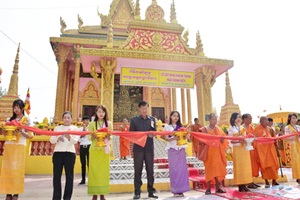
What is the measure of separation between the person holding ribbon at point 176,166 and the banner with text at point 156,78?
4488mm

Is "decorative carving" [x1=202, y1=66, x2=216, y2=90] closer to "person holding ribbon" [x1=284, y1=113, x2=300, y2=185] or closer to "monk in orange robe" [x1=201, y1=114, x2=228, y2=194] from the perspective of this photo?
"person holding ribbon" [x1=284, y1=113, x2=300, y2=185]

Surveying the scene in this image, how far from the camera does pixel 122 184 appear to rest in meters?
4.75

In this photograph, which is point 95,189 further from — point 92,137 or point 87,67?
point 87,67

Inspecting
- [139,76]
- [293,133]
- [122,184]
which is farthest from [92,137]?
[139,76]

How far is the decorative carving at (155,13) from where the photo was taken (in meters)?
9.51

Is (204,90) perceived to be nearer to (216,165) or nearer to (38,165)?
(216,165)

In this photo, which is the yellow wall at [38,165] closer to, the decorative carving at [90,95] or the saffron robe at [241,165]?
the saffron robe at [241,165]

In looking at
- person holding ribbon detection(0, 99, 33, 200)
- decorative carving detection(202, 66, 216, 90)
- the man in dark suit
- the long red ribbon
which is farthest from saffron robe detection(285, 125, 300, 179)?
person holding ribbon detection(0, 99, 33, 200)

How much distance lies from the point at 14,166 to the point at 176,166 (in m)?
2.70

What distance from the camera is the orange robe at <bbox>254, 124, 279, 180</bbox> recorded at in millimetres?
5027

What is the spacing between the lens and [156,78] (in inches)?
351

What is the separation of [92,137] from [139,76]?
5361 mm

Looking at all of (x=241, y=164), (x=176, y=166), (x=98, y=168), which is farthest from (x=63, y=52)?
(x=241, y=164)

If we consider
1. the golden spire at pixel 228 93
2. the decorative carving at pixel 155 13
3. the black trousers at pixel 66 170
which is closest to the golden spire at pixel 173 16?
the decorative carving at pixel 155 13
